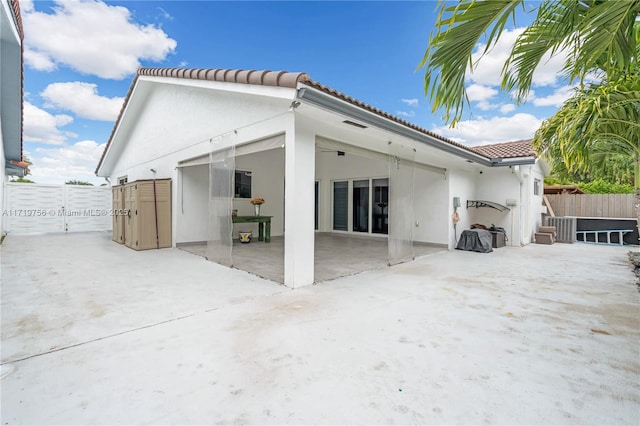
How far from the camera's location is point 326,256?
328 inches

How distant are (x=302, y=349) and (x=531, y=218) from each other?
40.5 ft

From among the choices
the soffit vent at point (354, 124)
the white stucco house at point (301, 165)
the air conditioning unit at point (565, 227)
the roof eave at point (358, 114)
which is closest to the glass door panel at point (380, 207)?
the white stucco house at point (301, 165)

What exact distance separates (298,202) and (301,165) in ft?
2.12

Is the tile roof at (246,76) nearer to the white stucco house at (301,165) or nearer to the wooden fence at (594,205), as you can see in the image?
the white stucco house at (301,165)

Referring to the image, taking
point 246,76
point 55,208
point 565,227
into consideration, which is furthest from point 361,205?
point 55,208

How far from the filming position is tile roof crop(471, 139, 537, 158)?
401 inches

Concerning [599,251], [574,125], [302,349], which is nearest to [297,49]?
[574,125]

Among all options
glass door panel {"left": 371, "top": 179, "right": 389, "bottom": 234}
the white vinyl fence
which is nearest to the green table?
glass door panel {"left": 371, "top": 179, "right": 389, "bottom": 234}

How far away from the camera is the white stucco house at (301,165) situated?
524 cm

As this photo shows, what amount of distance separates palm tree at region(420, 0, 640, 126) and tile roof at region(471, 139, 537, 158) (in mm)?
7069

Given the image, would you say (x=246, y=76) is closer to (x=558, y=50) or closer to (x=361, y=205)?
(x=558, y=50)

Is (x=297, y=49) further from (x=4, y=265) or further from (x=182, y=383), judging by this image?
(x=182, y=383)

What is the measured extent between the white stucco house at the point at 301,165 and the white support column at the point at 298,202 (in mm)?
18

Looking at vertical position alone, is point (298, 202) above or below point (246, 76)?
below
